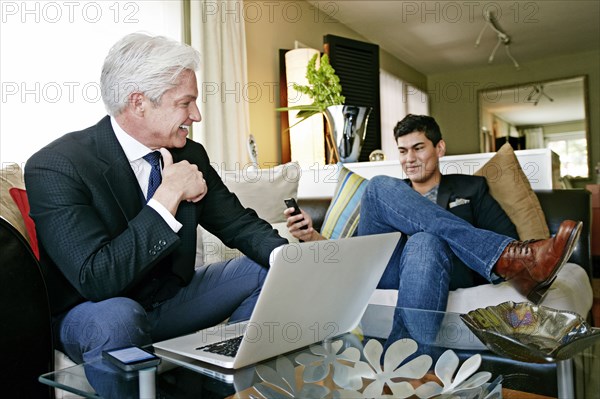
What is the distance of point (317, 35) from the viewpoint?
5.11m

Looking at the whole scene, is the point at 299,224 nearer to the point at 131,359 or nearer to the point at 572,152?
the point at 131,359

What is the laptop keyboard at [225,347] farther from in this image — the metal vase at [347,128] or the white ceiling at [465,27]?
the white ceiling at [465,27]

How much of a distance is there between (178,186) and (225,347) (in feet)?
1.44

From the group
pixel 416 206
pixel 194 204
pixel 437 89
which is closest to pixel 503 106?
pixel 437 89

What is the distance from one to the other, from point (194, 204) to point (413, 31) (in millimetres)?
4939

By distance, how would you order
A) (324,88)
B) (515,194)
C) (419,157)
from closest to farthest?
(515,194) → (419,157) → (324,88)

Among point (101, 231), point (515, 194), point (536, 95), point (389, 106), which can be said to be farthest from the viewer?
point (536, 95)

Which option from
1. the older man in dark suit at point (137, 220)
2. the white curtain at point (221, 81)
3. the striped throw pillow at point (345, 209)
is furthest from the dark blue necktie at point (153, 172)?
the white curtain at point (221, 81)

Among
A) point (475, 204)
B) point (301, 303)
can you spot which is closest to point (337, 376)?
point (301, 303)

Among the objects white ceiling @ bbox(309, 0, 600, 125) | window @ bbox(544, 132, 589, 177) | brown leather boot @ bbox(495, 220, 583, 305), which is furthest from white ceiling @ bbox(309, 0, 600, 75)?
brown leather boot @ bbox(495, 220, 583, 305)

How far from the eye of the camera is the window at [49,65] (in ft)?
8.13

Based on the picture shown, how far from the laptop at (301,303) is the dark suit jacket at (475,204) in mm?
969

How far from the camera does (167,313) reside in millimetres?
1424

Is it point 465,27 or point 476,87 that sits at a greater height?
point 465,27
